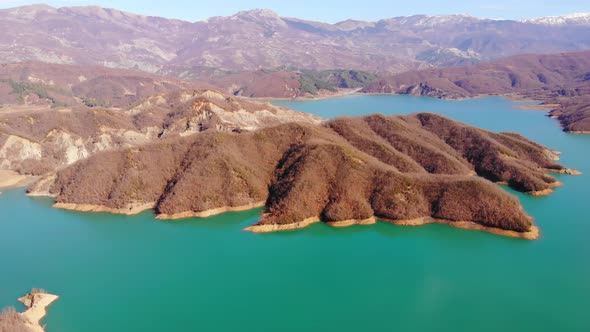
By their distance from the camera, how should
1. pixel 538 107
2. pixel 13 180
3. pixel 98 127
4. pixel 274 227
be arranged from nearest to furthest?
pixel 274 227 → pixel 13 180 → pixel 98 127 → pixel 538 107

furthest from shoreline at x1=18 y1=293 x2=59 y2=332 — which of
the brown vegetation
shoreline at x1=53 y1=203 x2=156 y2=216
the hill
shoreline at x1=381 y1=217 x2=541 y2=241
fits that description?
the hill

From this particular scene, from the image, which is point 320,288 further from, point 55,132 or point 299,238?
point 55,132

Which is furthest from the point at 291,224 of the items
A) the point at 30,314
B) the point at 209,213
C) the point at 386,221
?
the point at 30,314

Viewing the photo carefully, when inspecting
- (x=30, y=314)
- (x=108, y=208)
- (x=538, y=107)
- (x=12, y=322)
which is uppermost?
(x=538, y=107)

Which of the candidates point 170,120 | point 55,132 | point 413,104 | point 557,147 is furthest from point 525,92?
point 55,132

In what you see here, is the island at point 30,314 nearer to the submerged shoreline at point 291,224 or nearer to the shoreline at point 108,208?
the submerged shoreline at point 291,224

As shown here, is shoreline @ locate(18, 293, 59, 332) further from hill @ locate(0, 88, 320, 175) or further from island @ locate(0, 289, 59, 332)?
hill @ locate(0, 88, 320, 175)

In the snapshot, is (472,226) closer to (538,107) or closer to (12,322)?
(12,322)
